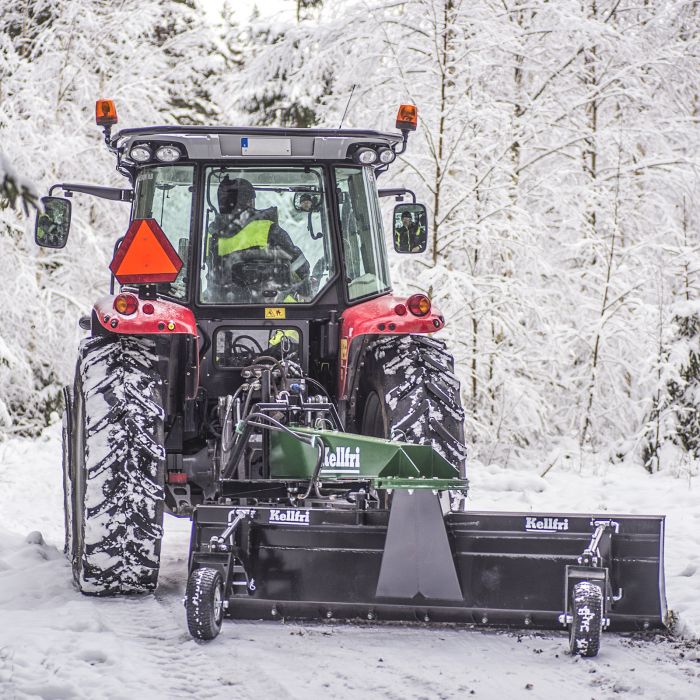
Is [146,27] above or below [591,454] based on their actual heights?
above

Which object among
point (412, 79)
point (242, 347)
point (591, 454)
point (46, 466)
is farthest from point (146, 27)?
point (242, 347)

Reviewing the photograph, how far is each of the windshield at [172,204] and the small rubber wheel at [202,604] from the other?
2135 mm

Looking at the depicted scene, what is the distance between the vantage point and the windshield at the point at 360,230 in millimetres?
6137

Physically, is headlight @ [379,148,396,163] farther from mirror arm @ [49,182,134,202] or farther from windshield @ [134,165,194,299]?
mirror arm @ [49,182,134,202]

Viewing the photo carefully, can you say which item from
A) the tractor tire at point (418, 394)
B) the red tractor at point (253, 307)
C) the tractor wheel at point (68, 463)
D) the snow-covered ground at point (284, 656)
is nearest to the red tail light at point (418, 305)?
the red tractor at point (253, 307)

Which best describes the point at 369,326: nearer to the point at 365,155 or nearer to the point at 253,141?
the point at 365,155

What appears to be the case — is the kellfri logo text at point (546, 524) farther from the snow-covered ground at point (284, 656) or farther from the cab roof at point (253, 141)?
the cab roof at point (253, 141)

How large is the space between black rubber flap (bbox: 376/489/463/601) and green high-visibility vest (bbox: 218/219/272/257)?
214 cm

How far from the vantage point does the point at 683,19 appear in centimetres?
1239

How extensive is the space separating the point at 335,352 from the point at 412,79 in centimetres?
588

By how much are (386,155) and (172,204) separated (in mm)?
1266

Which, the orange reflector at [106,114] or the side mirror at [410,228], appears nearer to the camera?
the orange reflector at [106,114]

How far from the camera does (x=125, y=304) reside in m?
5.11

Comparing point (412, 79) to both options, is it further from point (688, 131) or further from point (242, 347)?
point (242, 347)
